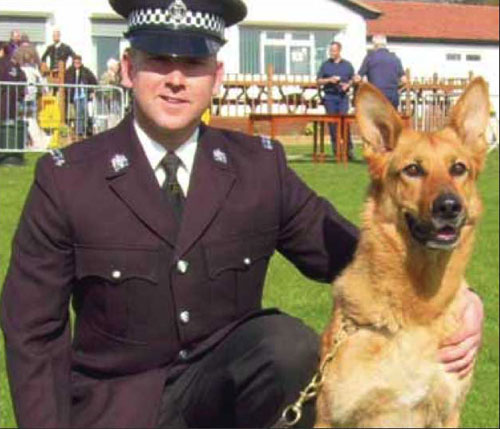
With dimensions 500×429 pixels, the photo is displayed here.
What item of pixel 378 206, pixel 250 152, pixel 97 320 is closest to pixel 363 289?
pixel 378 206

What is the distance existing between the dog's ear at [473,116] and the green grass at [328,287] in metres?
1.16

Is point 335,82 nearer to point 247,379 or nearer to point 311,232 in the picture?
point 311,232

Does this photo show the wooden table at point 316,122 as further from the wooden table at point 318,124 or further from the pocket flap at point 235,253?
Result: the pocket flap at point 235,253

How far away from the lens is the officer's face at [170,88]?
274 centimetres

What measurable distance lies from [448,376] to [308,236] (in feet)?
1.93

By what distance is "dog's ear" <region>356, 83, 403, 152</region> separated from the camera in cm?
284

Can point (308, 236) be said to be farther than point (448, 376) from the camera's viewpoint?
Yes

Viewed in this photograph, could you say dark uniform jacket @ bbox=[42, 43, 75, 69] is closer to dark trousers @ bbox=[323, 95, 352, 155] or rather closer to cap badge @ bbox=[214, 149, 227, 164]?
cap badge @ bbox=[214, 149, 227, 164]

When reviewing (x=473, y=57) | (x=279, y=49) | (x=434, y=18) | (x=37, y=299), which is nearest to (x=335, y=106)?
(x=473, y=57)

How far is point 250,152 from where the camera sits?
3029mm

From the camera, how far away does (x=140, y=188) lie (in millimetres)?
2816

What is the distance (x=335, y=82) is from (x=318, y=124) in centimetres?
126

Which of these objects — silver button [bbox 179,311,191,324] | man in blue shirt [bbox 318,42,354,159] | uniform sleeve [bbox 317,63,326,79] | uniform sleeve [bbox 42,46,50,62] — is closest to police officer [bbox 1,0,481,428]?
silver button [bbox 179,311,191,324]

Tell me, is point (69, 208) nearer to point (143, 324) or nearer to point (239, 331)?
point (143, 324)
